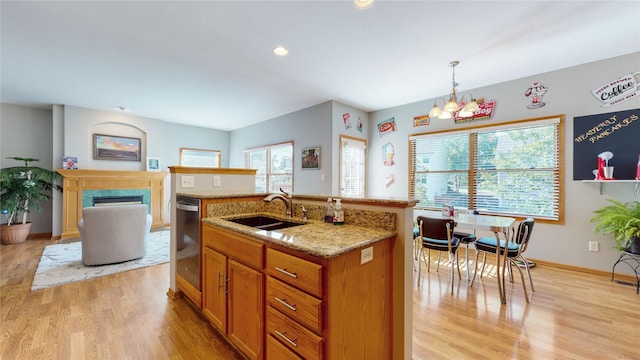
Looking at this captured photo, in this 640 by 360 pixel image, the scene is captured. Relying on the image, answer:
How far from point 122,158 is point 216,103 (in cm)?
278

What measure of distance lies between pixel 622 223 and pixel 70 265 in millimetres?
6759

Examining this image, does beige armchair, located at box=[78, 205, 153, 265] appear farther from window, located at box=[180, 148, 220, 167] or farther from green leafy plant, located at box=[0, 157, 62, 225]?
window, located at box=[180, 148, 220, 167]

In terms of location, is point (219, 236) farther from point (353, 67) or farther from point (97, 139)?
point (97, 139)

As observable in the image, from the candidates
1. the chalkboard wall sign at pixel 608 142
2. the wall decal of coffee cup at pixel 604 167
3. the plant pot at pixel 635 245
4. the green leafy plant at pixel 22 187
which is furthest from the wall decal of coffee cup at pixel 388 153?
the green leafy plant at pixel 22 187

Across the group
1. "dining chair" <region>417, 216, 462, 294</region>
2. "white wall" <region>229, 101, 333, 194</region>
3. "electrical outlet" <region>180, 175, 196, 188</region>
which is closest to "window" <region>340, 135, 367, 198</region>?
"white wall" <region>229, 101, 333, 194</region>

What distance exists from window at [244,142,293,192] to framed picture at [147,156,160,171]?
6.88ft

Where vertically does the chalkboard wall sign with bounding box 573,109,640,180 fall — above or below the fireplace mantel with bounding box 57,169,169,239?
above

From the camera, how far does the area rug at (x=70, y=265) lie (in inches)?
117

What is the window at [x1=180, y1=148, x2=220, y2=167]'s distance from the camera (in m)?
6.85

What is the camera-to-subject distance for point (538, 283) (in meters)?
2.92

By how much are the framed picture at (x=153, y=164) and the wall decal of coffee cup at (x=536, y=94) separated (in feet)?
24.3

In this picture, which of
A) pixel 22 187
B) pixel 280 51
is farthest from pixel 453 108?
pixel 22 187

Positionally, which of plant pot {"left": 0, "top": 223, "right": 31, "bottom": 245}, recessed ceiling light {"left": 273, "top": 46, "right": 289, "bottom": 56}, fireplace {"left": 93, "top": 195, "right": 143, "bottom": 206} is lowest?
plant pot {"left": 0, "top": 223, "right": 31, "bottom": 245}

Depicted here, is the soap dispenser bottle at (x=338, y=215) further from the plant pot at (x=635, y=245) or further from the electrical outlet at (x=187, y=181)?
the plant pot at (x=635, y=245)
